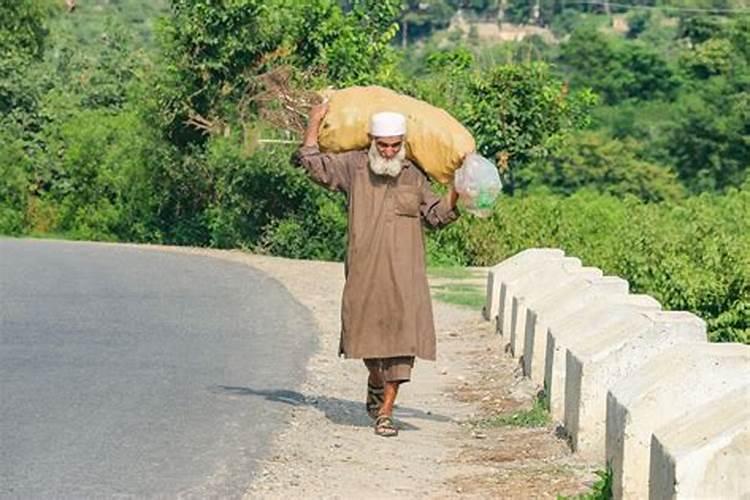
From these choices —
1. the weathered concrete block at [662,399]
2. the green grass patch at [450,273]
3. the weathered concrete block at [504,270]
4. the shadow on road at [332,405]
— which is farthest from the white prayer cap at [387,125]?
the green grass patch at [450,273]

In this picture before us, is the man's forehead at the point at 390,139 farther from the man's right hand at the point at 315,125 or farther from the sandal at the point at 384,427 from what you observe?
the sandal at the point at 384,427

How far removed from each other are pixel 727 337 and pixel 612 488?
7.68 metres

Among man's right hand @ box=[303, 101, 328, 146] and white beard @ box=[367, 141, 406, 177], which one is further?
man's right hand @ box=[303, 101, 328, 146]

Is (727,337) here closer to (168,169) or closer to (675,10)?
(168,169)

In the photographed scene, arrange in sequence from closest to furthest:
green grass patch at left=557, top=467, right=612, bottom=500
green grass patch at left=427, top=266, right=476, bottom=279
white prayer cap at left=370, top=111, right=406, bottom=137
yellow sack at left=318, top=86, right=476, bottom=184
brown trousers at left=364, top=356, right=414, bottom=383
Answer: green grass patch at left=557, top=467, right=612, bottom=500
white prayer cap at left=370, top=111, right=406, bottom=137
brown trousers at left=364, top=356, right=414, bottom=383
yellow sack at left=318, top=86, right=476, bottom=184
green grass patch at left=427, top=266, right=476, bottom=279

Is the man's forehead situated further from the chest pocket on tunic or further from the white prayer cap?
the chest pocket on tunic

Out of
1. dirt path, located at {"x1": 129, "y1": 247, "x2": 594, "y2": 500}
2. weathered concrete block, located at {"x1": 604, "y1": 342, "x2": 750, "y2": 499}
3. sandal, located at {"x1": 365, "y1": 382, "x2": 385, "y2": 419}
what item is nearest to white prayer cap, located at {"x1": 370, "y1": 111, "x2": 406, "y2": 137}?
sandal, located at {"x1": 365, "y1": 382, "x2": 385, "y2": 419}

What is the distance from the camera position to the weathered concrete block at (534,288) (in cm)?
1459

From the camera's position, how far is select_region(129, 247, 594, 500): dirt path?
31.5 ft

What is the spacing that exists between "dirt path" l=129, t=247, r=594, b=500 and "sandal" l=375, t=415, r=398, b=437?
0.06 meters

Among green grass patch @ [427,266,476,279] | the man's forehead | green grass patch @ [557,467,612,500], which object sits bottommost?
green grass patch @ [427,266,476,279]

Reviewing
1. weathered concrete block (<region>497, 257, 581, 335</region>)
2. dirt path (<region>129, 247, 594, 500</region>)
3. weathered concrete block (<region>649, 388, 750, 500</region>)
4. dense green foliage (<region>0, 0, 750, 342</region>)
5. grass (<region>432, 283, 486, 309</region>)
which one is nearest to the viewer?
weathered concrete block (<region>649, 388, 750, 500</region>)

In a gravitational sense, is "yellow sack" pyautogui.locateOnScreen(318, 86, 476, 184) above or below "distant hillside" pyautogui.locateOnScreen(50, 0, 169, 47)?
above

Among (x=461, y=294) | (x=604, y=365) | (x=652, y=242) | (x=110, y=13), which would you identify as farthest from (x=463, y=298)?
(x=110, y=13)
